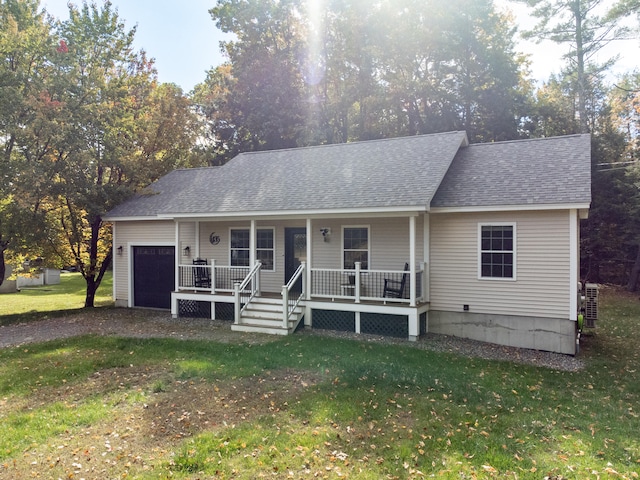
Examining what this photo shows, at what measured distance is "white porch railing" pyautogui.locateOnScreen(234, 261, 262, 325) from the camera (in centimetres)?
1100

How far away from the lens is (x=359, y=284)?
34.3 feet

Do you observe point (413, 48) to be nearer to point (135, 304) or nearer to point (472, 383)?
point (135, 304)

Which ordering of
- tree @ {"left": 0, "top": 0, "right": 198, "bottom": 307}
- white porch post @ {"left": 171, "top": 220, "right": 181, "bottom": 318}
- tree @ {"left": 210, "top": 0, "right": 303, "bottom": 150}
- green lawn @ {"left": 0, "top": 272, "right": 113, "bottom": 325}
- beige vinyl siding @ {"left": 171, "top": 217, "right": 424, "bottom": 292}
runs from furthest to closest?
tree @ {"left": 210, "top": 0, "right": 303, "bottom": 150}
green lawn @ {"left": 0, "top": 272, "right": 113, "bottom": 325}
tree @ {"left": 0, "top": 0, "right": 198, "bottom": 307}
white porch post @ {"left": 171, "top": 220, "right": 181, "bottom": 318}
beige vinyl siding @ {"left": 171, "top": 217, "right": 424, "bottom": 292}

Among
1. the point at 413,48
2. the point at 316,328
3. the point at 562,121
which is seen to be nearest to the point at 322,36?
the point at 413,48

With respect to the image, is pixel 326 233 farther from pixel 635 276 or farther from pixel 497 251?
pixel 635 276

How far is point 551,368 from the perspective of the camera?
808 cm

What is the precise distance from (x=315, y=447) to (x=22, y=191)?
12.4 m

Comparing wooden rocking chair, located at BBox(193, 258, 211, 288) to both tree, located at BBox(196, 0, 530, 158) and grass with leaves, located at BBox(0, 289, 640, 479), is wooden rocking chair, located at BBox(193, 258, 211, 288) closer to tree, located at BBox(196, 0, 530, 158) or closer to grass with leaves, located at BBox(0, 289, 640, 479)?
grass with leaves, located at BBox(0, 289, 640, 479)

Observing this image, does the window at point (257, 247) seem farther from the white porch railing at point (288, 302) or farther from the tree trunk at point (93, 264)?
the tree trunk at point (93, 264)

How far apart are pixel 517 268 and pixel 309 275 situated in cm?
492

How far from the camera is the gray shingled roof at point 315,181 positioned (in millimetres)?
10508

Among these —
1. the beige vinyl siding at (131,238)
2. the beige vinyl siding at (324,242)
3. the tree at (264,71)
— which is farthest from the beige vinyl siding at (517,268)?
the tree at (264,71)

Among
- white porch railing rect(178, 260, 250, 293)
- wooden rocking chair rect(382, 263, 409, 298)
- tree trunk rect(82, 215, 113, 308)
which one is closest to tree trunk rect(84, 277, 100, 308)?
tree trunk rect(82, 215, 113, 308)

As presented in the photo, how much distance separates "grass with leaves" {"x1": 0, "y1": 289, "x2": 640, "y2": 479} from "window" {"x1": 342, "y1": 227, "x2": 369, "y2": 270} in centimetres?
334
